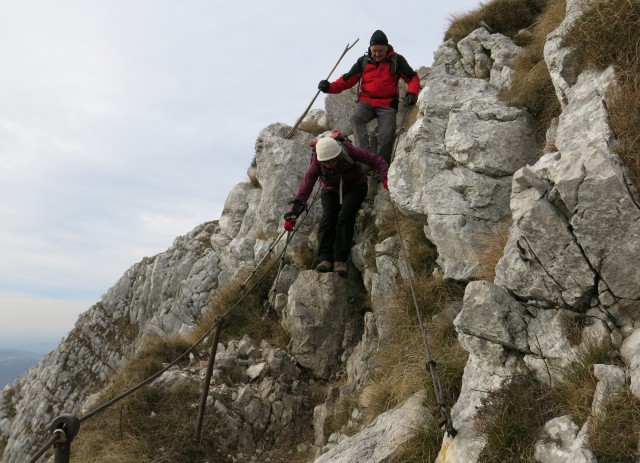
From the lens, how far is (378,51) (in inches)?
477

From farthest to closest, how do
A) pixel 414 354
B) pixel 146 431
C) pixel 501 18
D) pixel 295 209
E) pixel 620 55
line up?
pixel 501 18 < pixel 295 209 < pixel 146 431 < pixel 414 354 < pixel 620 55

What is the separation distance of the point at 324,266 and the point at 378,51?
587cm

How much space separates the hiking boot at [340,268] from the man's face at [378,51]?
5.63 m

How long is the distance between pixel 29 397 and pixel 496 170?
80.4 ft

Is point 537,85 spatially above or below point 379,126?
below

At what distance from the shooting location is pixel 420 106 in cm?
1044

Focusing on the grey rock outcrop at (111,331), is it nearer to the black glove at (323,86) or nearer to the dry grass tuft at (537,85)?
the black glove at (323,86)

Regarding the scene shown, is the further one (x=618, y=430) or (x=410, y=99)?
(x=410, y=99)

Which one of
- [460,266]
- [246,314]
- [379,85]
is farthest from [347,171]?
[246,314]

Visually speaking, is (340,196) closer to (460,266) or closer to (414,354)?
(460,266)

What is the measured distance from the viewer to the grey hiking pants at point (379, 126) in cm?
Answer: 1146

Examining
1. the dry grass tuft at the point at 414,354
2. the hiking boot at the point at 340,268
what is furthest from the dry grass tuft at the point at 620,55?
the hiking boot at the point at 340,268

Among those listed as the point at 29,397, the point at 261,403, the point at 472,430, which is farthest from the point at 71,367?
the point at 472,430

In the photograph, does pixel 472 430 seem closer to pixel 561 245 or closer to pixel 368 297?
pixel 561 245
